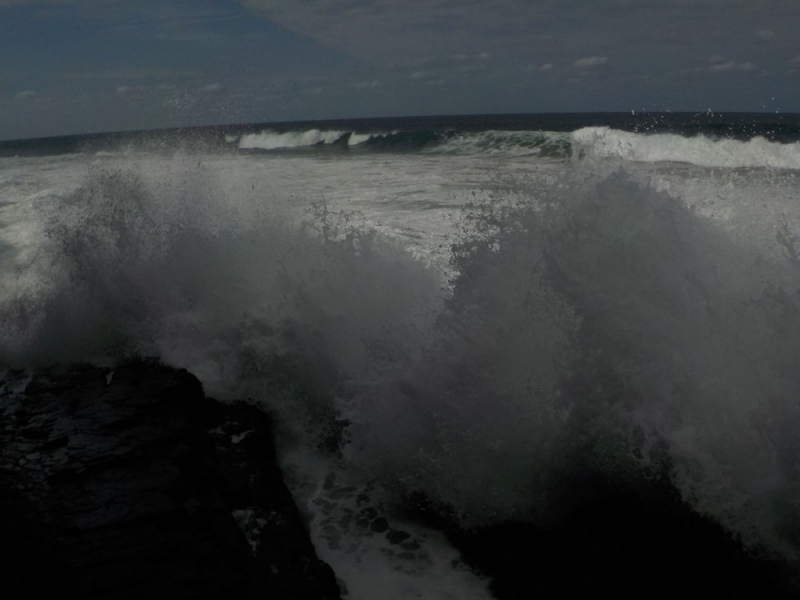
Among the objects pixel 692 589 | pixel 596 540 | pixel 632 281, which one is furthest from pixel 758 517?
pixel 632 281

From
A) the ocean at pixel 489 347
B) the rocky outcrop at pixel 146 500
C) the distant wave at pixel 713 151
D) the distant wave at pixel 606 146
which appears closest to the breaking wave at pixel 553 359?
the ocean at pixel 489 347

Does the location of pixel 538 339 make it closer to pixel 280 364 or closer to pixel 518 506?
pixel 518 506

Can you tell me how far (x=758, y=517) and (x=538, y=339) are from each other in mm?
1572

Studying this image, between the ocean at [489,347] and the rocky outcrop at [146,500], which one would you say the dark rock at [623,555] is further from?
the rocky outcrop at [146,500]

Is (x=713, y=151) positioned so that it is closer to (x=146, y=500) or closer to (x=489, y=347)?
(x=489, y=347)

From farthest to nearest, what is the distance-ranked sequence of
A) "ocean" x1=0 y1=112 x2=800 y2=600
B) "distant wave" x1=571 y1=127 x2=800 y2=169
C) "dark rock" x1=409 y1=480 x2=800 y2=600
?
"distant wave" x1=571 y1=127 x2=800 y2=169 → "ocean" x1=0 y1=112 x2=800 y2=600 → "dark rock" x1=409 y1=480 x2=800 y2=600

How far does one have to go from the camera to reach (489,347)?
168 inches

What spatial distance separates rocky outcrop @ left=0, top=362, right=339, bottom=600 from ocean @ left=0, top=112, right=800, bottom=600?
373 mm

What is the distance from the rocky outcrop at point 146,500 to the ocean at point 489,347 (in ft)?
1.23

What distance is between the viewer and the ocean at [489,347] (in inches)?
141

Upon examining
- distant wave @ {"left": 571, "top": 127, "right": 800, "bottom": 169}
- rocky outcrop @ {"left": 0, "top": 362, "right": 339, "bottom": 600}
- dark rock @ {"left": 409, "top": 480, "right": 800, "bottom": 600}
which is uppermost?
distant wave @ {"left": 571, "top": 127, "right": 800, "bottom": 169}

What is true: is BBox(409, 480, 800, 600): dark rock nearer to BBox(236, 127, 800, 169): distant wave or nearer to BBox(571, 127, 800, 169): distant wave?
BBox(236, 127, 800, 169): distant wave

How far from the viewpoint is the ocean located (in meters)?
3.59

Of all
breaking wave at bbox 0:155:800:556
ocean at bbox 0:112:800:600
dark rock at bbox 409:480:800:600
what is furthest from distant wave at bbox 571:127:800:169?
dark rock at bbox 409:480:800:600
